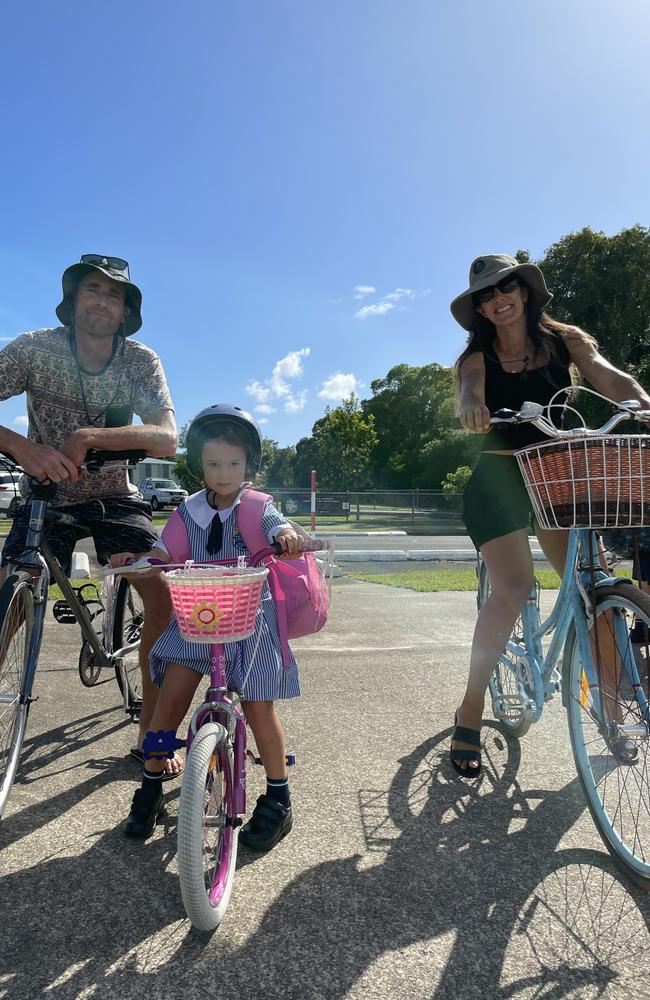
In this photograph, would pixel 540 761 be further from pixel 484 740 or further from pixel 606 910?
pixel 606 910

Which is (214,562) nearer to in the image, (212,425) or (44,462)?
(212,425)

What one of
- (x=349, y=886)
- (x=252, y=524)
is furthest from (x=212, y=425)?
(x=349, y=886)

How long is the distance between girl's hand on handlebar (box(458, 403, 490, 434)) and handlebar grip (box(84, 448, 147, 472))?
138 centimetres

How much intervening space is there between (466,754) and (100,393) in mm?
2360

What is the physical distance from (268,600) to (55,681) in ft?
8.49

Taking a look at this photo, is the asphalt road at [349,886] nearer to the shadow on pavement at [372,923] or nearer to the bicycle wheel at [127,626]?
the shadow on pavement at [372,923]

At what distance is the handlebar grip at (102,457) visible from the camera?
104 inches

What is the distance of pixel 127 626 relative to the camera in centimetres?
364

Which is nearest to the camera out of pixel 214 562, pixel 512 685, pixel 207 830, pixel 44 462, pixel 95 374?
pixel 207 830

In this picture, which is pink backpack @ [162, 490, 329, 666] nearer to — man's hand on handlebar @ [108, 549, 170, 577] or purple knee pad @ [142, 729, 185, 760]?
man's hand on handlebar @ [108, 549, 170, 577]

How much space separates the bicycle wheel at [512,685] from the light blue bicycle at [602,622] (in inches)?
10.0

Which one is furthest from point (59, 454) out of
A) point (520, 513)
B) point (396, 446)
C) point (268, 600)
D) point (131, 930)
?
point (396, 446)

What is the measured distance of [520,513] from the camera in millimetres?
2740

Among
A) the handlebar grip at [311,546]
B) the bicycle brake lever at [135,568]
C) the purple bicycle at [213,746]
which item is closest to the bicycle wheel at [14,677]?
the bicycle brake lever at [135,568]
